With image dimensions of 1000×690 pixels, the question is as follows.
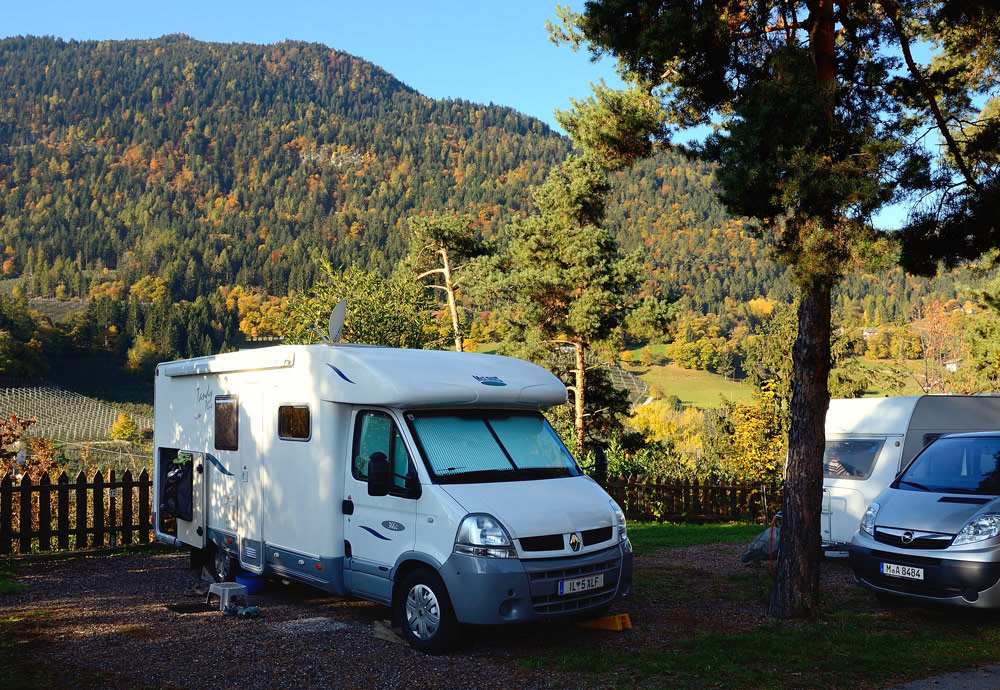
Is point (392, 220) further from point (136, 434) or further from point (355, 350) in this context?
point (355, 350)

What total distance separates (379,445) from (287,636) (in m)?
1.86

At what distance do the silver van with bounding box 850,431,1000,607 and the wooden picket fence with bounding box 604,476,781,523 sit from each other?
9.09m

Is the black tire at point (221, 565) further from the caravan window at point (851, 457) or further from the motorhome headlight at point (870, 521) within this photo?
the caravan window at point (851, 457)

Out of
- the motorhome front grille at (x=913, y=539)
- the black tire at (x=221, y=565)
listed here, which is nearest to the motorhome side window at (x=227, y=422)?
the black tire at (x=221, y=565)

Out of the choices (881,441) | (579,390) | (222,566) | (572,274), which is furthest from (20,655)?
(579,390)

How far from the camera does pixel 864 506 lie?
1161 centimetres

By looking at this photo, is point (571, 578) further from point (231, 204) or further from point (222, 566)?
point (231, 204)

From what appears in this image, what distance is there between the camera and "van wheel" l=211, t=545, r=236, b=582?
32.4 ft

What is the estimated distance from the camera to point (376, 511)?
7.64 m

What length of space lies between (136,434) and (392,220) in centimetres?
8116

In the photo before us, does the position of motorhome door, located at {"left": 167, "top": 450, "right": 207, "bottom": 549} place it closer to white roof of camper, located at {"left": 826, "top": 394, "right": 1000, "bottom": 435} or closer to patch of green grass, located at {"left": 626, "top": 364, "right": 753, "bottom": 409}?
white roof of camper, located at {"left": 826, "top": 394, "right": 1000, "bottom": 435}

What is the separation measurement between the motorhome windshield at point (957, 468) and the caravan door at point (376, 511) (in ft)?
17.9

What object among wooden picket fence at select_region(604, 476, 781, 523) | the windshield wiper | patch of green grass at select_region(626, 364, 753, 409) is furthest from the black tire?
patch of green grass at select_region(626, 364, 753, 409)

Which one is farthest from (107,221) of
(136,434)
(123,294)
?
(136,434)
